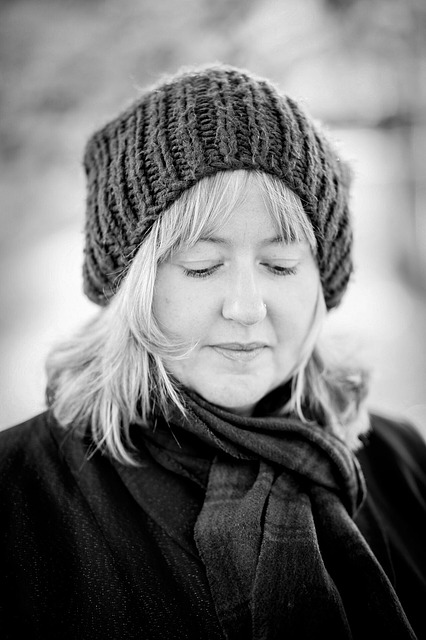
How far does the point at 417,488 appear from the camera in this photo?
5.48 ft

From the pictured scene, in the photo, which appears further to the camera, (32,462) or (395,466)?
(395,466)

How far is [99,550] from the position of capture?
3.75 feet

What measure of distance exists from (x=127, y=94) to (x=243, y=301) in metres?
1.81

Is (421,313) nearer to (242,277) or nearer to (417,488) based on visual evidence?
(417,488)

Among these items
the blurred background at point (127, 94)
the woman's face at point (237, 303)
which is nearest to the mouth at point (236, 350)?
the woman's face at point (237, 303)

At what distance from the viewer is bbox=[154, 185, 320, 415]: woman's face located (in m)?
1.17

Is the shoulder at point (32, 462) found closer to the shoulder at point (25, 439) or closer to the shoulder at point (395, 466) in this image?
the shoulder at point (25, 439)

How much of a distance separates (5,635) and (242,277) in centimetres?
90

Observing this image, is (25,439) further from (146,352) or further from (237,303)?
(237,303)

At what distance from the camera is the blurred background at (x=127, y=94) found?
2.26 metres

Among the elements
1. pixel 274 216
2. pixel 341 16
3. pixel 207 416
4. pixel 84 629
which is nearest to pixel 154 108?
pixel 274 216

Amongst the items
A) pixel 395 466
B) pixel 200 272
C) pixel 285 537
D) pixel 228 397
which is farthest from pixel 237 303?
pixel 395 466

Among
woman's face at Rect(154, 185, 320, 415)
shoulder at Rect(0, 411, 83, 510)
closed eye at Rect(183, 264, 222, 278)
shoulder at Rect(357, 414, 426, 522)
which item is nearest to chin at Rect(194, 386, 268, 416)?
woman's face at Rect(154, 185, 320, 415)

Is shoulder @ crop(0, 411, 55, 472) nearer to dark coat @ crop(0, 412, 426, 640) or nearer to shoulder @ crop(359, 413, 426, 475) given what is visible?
dark coat @ crop(0, 412, 426, 640)
